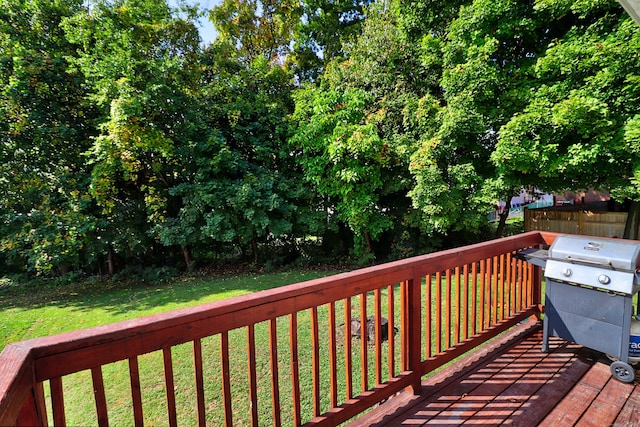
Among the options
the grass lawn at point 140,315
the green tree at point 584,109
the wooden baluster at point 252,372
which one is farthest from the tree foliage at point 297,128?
the wooden baluster at point 252,372

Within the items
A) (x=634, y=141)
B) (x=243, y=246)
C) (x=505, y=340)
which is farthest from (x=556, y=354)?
(x=243, y=246)

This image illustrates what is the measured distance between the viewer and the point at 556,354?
2451 mm

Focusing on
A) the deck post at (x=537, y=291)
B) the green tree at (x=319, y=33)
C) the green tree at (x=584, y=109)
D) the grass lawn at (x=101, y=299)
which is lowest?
the grass lawn at (x=101, y=299)

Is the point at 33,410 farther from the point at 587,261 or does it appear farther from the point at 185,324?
the point at 587,261

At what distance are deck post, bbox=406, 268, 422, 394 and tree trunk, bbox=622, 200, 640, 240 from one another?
28.7ft

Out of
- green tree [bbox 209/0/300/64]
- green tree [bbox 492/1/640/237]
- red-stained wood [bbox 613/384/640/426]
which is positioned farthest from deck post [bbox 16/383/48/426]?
green tree [bbox 209/0/300/64]

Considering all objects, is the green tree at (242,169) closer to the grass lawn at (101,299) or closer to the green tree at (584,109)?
the grass lawn at (101,299)

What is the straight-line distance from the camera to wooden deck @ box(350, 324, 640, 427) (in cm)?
178

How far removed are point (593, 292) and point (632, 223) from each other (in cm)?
779

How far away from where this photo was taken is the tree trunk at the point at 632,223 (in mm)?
7477

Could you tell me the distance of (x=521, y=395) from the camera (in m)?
1.97

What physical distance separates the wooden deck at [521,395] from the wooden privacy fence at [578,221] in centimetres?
846

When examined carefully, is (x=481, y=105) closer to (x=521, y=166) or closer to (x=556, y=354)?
(x=521, y=166)

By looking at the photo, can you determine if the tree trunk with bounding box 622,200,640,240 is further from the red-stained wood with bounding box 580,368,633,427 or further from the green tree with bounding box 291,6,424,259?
the red-stained wood with bounding box 580,368,633,427
